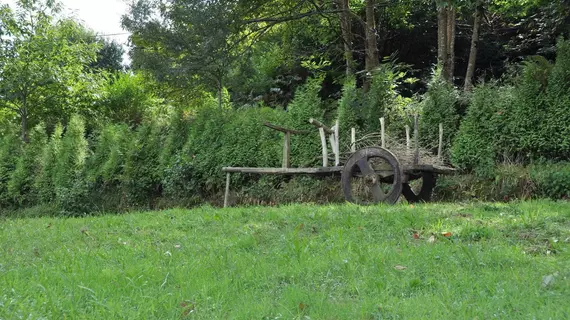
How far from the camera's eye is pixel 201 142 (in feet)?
42.9

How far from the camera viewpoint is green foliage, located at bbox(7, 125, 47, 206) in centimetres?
1478

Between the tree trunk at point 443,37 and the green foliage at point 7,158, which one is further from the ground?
the tree trunk at point 443,37

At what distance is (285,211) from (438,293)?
3.91 m

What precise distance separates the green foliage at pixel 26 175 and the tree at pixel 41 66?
135cm

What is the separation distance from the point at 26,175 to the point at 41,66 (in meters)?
3.37

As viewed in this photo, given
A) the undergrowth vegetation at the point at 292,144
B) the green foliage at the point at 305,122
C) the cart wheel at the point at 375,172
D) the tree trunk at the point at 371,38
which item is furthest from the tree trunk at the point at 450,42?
the cart wheel at the point at 375,172

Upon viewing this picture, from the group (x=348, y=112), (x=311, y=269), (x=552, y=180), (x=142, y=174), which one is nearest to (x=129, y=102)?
(x=142, y=174)

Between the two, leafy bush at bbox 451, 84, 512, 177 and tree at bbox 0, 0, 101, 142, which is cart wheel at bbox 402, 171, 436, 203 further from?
tree at bbox 0, 0, 101, 142

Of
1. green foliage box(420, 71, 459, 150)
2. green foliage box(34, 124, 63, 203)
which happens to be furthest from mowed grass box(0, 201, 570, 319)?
green foliage box(34, 124, 63, 203)

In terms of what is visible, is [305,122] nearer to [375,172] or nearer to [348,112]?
[348,112]

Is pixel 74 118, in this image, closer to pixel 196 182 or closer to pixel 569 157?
pixel 196 182

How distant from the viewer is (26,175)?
15.0m

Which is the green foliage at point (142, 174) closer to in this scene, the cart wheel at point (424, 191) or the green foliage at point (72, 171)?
the green foliage at point (72, 171)

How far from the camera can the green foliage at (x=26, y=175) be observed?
48.5 feet
